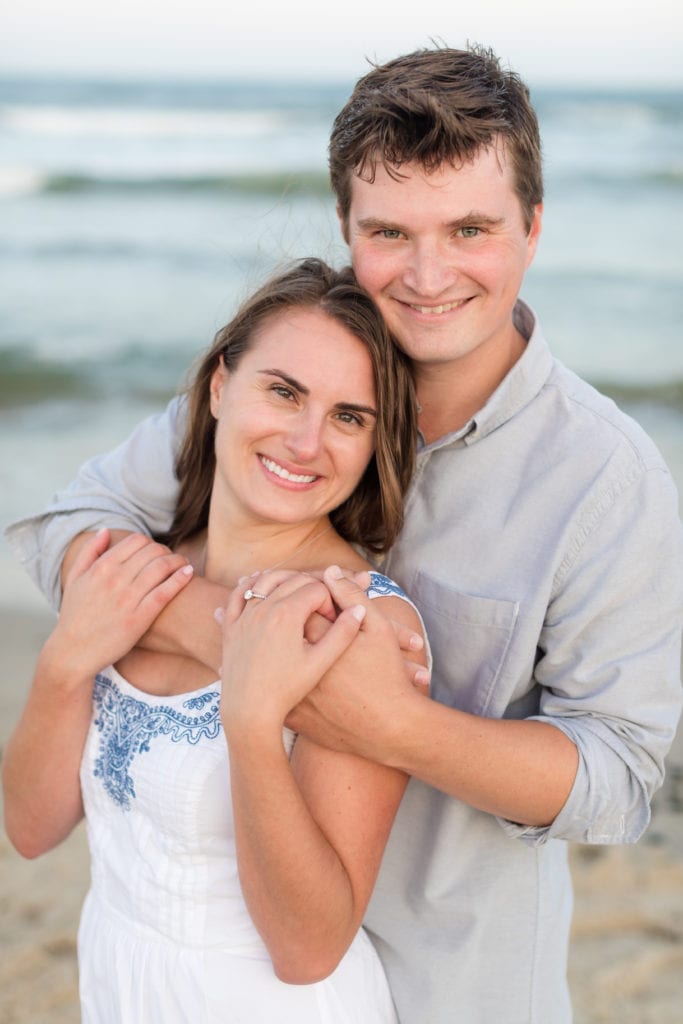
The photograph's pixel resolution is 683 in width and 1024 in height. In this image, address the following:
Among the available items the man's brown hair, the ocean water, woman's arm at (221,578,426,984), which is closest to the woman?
woman's arm at (221,578,426,984)

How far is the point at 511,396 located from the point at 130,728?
3.24 feet

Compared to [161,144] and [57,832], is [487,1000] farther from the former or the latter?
[161,144]

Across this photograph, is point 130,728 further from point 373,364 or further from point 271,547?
point 373,364

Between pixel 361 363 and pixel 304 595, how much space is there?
0.54m

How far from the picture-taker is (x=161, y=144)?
19.5 m

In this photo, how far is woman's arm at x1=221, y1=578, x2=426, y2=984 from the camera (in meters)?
1.85

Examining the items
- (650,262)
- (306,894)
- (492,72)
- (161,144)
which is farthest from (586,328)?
(161,144)

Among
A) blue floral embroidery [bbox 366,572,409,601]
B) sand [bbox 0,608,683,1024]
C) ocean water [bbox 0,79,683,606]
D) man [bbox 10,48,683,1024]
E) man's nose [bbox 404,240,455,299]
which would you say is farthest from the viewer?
ocean water [bbox 0,79,683,606]

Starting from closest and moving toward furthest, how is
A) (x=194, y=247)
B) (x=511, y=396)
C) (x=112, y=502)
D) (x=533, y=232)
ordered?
(x=511, y=396), (x=533, y=232), (x=112, y=502), (x=194, y=247)

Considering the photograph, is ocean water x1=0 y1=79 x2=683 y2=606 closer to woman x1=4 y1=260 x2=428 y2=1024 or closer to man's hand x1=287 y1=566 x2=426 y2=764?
woman x1=4 y1=260 x2=428 y2=1024

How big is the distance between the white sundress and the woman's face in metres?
0.23

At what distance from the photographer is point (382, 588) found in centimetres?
219

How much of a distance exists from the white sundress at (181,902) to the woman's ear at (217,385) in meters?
0.55

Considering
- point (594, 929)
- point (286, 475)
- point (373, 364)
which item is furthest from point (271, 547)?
point (594, 929)
